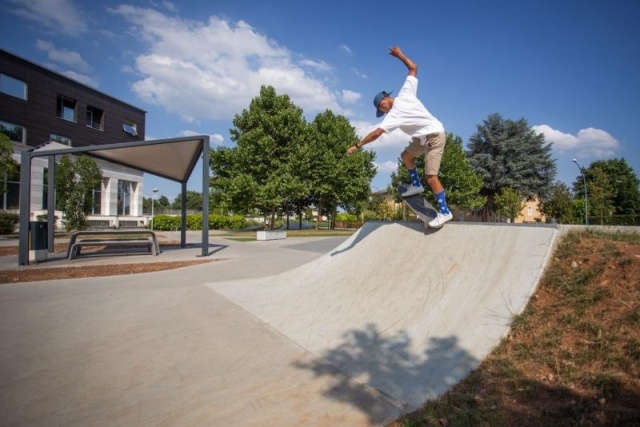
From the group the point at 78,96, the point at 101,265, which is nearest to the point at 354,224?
the point at 78,96

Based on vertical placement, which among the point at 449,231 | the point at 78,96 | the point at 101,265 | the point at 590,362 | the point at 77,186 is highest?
the point at 78,96

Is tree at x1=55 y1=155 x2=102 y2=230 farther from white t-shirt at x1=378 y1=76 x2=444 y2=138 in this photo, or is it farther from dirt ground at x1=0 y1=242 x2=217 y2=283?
white t-shirt at x1=378 y1=76 x2=444 y2=138

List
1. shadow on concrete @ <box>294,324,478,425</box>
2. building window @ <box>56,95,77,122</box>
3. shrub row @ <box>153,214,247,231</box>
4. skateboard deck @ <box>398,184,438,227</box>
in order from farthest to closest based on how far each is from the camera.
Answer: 1. shrub row @ <box>153,214,247,231</box>
2. building window @ <box>56,95,77,122</box>
3. skateboard deck @ <box>398,184,438,227</box>
4. shadow on concrete @ <box>294,324,478,425</box>

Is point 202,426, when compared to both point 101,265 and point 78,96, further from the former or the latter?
point 78,96

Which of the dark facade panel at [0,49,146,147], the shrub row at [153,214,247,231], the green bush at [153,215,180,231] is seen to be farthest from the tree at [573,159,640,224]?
the dark facade panel at [0,49,146,147]

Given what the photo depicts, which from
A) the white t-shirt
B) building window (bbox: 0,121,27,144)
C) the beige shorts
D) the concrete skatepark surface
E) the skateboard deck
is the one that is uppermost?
building window (bbox: 0,121,27,144)

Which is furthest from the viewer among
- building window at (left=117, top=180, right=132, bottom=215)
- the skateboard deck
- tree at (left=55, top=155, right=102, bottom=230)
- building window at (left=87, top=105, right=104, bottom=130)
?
building window at (left=117, top=180, right=132, bottom=215)

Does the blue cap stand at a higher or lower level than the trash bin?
higher

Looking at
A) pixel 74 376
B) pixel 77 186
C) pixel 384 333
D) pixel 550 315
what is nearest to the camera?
pixel 550 315

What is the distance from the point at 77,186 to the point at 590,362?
30352 mm

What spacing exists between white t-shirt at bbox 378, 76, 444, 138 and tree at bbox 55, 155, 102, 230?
2756 cm

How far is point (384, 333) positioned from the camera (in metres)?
3.47

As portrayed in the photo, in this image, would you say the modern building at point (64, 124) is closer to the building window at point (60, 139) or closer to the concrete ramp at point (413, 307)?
the building window at point (60, 139)

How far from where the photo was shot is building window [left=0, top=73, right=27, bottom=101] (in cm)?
2709
